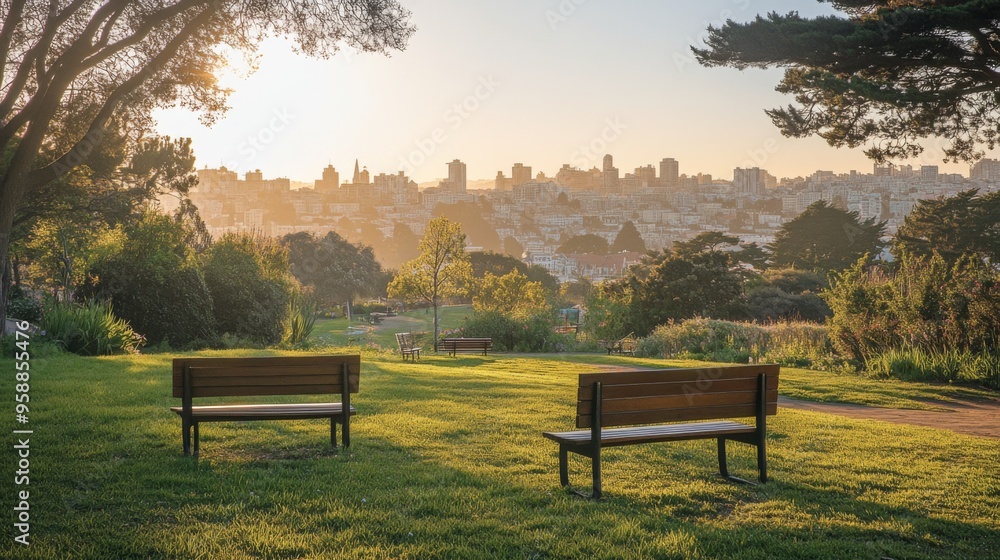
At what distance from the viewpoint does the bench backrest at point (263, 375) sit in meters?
5.84

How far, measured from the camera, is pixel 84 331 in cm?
1515

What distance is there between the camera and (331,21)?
12.3 m

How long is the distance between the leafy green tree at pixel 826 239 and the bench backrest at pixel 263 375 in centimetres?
5454

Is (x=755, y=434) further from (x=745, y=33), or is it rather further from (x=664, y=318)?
(x=664, y=318)

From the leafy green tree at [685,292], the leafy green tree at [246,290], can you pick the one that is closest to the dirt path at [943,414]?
the leafy green tree at [246,290]

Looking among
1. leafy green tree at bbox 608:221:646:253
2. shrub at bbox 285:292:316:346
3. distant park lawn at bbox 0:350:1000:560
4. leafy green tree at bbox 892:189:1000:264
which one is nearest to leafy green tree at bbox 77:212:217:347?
shrub at bbox 285:292:316:346

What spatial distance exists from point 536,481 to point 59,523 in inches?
112

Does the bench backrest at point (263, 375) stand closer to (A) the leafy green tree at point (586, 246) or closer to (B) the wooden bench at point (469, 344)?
(B) the wooden bench at point (469, 344)

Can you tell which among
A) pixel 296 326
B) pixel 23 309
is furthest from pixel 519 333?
pixel 23 309

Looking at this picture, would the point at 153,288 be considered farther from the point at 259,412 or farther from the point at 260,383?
the point at 259,412

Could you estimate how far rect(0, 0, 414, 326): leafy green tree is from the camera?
32.2ft

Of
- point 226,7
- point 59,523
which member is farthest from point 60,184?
point 59,523

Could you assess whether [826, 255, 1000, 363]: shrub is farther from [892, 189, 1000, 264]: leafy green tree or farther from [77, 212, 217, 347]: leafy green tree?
[892, 189, 1000, 264]: leafy green tree

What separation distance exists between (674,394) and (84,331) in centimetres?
1365
